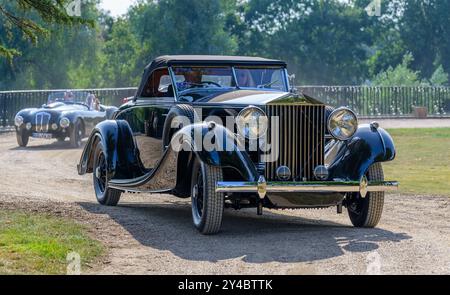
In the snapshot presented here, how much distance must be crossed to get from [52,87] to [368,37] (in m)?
24.1

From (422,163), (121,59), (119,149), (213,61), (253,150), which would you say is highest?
(121,59)

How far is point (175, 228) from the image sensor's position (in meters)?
10.7

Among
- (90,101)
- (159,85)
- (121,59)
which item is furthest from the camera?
(121,59)

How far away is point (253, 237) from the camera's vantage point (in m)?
10.0

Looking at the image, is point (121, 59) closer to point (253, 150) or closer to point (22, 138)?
point (22, 138)

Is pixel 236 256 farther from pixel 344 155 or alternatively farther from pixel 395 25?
pixel 395 25

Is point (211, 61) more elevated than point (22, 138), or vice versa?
point (211, 61)

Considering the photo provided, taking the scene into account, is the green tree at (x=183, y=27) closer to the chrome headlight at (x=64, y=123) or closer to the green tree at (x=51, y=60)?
the green tree at (x=51, y=60)

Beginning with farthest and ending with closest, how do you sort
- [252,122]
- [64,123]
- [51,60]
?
[51,60]
[64,123]
[252,122]

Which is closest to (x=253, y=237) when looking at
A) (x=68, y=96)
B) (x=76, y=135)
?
(x=76, y=135)

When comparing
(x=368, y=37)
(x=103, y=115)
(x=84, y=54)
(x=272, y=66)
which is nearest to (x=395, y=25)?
(x=368, y=37)

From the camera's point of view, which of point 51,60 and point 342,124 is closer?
point 342,124

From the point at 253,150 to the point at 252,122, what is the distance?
298 mm

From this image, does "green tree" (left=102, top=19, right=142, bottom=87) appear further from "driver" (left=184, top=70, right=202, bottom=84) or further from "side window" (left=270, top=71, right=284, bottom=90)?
"driver" (left=184, top=70, right=202, bottom=84)
